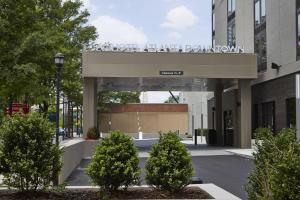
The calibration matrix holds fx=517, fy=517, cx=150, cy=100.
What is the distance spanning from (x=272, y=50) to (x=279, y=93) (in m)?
3.08

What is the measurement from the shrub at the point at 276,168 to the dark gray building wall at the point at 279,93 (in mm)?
20361

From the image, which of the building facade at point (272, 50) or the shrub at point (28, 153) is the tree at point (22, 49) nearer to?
the shrub at point (28, 153)

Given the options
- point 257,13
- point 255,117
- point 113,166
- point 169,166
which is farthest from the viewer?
point 255,117

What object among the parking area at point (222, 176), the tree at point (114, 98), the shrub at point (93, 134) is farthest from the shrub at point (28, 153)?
the tree at point (114, 98)

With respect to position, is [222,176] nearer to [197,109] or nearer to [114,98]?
[197,109]

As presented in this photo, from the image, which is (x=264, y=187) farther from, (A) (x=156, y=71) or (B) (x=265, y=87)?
(B) (x=265, y=87)

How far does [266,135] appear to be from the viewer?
29.9 ft

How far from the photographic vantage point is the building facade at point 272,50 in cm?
2941

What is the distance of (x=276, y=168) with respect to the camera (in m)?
7.12

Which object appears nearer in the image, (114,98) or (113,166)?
(113,166)

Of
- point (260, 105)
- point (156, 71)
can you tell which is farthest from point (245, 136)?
point (156, 71)

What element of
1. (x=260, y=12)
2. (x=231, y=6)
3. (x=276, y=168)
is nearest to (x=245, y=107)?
(x=260, y=12)

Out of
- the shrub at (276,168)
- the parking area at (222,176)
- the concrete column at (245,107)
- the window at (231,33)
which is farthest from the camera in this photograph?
the window at (231,33)

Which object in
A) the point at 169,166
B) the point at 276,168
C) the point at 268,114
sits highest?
the point at 268,114
